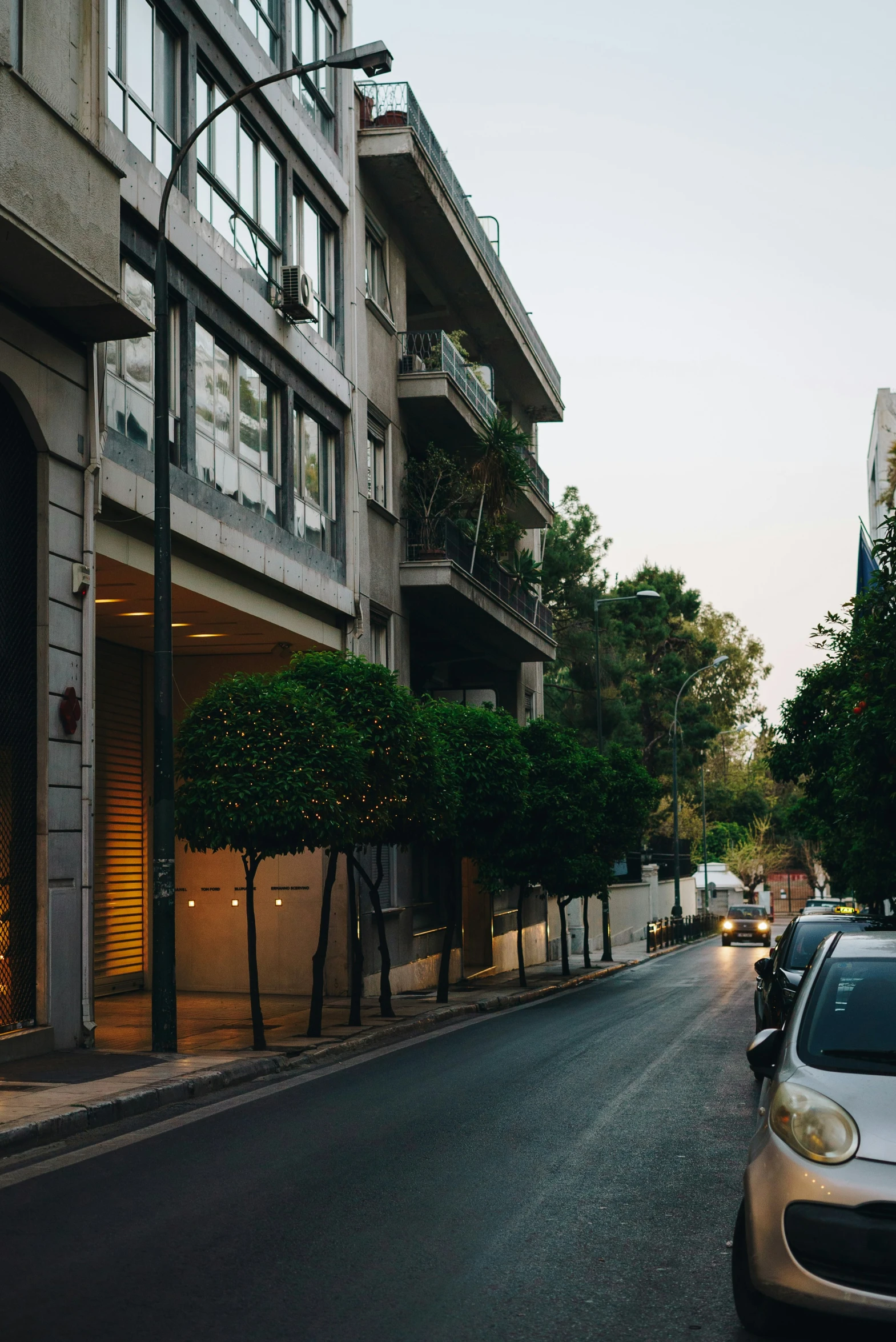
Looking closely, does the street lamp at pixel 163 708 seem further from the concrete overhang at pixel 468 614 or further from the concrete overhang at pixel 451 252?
the concrete overhang at pixel 468 614

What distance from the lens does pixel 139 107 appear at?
17672 mm

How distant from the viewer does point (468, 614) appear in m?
31.4

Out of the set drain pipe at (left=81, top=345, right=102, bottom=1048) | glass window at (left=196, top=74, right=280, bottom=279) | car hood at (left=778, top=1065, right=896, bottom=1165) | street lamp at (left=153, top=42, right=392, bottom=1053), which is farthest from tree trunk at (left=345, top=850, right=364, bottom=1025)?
car hood at (left=778, top=1065, right=896, bottom=1165)

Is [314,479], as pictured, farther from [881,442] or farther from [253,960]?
[881,442]

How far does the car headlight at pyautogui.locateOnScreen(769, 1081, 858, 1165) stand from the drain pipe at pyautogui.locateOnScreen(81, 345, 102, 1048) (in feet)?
35.4

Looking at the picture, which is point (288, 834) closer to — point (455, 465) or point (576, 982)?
point (455, 465)

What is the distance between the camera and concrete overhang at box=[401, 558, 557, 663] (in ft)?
93.1

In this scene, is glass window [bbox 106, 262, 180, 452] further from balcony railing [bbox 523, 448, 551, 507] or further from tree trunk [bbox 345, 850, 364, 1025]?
balcony railing [bbox 523, 448, 551, 507]

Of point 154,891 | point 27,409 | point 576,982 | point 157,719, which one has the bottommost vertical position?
point 576,982

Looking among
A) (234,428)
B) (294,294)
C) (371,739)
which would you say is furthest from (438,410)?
(371,739)

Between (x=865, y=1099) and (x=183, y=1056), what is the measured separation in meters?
10.0

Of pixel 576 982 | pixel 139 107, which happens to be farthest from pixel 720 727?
pixel 139 107

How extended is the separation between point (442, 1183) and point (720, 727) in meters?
82.5

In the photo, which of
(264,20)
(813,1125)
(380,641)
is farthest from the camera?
(380,641)
